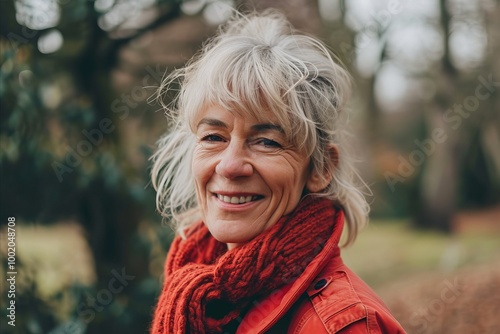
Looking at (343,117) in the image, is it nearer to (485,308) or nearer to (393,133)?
(485,308)

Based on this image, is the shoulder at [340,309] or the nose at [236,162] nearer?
the shoulder at [340,309]

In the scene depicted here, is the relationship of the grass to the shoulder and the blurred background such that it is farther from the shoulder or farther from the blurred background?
the shoulder

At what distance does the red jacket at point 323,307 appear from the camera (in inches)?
65.5

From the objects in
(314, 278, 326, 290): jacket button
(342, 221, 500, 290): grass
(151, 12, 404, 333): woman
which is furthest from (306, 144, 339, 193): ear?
(342, 221, 500, 290): grass

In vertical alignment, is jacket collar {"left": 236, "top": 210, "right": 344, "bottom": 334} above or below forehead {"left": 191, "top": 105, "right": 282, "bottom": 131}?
below

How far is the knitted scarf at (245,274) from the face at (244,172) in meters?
0.06

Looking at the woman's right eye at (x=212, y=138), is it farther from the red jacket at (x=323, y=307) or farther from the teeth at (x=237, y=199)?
the red jacket at (x=323, y=307)

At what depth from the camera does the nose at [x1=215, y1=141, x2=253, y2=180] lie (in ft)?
6.20

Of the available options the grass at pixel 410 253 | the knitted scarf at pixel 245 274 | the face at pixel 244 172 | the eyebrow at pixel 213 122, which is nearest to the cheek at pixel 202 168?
the face at pixel 244 172

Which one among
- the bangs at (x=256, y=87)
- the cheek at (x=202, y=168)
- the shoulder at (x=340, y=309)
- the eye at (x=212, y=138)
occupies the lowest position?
the shoulder at (x=340, y=309)

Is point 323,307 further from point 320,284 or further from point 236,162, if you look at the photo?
point 236,162

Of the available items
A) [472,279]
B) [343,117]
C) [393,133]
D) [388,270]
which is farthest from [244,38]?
[393,133]

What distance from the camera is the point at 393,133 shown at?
15188 millimetres

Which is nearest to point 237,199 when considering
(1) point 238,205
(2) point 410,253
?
(1) point 238,205
